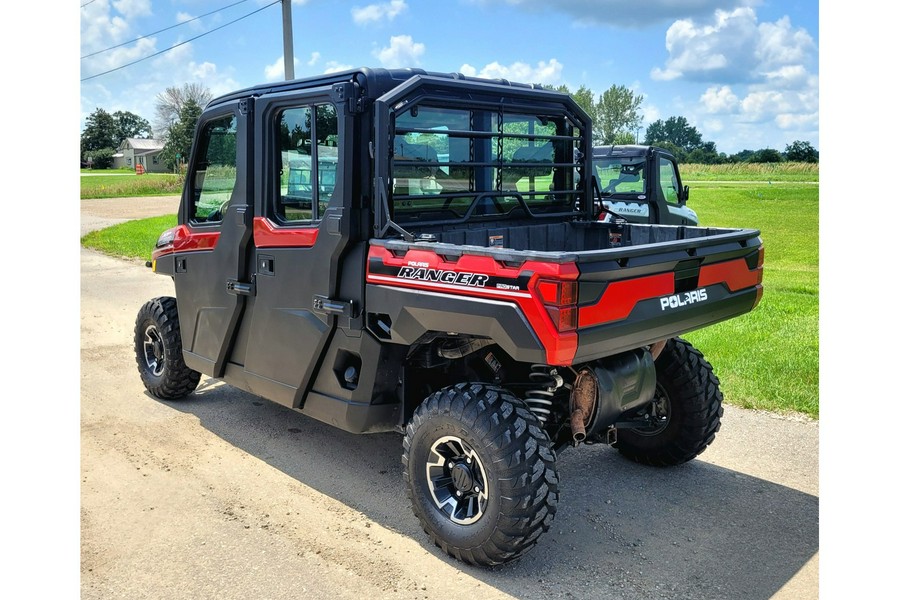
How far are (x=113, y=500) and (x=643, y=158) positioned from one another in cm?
879

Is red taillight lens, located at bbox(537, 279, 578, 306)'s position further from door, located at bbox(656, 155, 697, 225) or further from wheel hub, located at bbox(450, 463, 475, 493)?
door, located at bbox(656, 155, 697, 225)

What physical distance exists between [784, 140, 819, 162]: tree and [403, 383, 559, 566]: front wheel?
158 ft

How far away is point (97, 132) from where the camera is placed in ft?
313

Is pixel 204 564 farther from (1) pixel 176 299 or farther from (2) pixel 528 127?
(2) pixel 528 127

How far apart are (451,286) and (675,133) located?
72.3m

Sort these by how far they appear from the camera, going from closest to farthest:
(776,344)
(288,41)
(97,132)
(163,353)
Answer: (163,353)
(776,344)
(288,41)
(97,132)

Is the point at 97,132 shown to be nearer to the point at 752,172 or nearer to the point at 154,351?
the point at 752,172

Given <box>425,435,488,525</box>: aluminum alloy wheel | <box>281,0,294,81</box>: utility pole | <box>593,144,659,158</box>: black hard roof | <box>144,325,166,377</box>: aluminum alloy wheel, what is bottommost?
<box>425,435,488,525</box>: aluminum alloy wheel

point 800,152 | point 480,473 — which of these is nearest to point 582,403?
point 480,473

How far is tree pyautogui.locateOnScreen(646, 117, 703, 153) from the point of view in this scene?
69.9 meters

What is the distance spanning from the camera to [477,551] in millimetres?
4020

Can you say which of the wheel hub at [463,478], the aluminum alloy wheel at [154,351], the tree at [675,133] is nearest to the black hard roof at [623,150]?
the aluminum alloy wheel at [154,351]

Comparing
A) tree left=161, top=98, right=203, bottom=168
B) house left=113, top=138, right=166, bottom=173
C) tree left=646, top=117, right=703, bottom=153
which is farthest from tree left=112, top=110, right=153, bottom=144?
tree left=646, top=117, right=703, bottom=153

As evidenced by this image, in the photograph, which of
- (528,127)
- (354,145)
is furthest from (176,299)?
(528,127)
